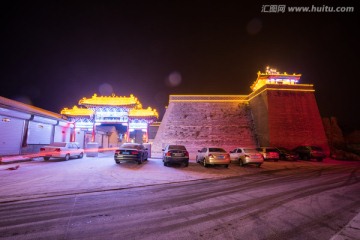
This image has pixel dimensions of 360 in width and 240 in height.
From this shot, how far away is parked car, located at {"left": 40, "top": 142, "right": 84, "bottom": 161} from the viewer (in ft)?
56.7

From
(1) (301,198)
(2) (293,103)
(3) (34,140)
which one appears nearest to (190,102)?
(2) (293,103)

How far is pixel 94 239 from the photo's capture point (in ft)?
11.9

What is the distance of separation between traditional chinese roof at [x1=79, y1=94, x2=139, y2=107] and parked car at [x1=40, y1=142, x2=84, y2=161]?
8982 millimetres

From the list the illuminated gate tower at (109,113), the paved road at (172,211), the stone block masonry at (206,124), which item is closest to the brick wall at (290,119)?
→ the stone block masonry at (206,124)

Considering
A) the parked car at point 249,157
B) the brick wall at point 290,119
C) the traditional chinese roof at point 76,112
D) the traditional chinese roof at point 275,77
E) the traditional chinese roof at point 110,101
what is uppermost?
the traditional chinese roof at point 275,77

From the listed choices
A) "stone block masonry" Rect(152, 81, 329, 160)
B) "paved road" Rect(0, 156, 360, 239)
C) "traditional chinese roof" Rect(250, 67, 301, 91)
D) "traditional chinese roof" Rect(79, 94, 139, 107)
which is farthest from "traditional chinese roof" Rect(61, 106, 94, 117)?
"traditional chinese roof" Rect(250, 67, 301, 91)

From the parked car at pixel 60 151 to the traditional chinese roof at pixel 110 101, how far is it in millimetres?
8982

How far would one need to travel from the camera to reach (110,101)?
28.6 metres

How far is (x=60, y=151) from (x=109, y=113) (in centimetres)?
1192

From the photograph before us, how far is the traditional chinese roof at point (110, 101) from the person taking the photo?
27.7 m

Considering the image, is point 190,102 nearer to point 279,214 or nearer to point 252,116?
point 252,116

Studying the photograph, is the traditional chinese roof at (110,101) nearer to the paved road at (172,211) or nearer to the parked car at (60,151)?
the parked car at (60,151)

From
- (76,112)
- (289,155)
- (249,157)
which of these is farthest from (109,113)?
(289,155)

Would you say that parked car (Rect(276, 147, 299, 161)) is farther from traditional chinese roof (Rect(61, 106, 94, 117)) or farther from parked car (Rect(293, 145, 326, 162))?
traditional chinese roof (Rect(61, 106, 94, 117))
